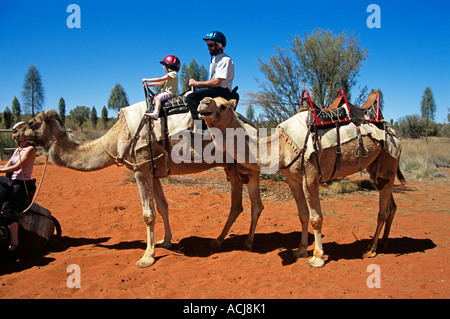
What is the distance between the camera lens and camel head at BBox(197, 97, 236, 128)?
12.9ft

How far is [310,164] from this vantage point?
4492 millimetres

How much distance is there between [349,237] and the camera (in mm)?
5996

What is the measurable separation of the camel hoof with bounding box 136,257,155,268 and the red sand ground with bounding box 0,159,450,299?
8 centimetres

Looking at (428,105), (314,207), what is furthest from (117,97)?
(428,105)

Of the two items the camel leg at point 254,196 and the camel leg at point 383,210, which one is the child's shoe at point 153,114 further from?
the camel leg at point 383,210

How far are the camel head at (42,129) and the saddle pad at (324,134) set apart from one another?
12.4 ft

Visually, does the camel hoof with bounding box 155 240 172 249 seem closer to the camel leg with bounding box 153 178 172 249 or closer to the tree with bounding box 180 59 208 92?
the camel leg with bounding box 153 178 172 249

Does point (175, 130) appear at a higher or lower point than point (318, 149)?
higher

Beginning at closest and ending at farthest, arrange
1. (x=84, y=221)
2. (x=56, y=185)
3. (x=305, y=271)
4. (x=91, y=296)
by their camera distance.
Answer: (x=91, y=296)
(x=305, y=271)
(x=84, y=221)
(x=56, y=185)

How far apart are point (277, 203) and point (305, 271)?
443 centimetres

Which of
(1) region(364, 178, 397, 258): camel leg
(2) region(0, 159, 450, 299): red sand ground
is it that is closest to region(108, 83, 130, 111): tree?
(2) region(0, 159, 450, 299): red sand ground

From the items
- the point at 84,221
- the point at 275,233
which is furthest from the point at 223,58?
the point at 84,221

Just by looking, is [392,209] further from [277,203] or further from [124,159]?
[124,159]

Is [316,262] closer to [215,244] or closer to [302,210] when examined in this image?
[302,210]
